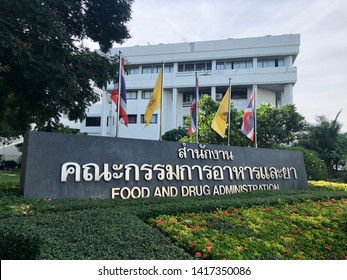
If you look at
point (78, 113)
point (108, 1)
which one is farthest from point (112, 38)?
point (78, 113)

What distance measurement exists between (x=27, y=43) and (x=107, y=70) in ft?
7.97

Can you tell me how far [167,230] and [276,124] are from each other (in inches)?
624

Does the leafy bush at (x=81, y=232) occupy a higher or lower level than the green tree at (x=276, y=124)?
lower

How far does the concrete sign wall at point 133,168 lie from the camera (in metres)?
6.20

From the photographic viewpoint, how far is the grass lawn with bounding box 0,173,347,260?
342cm

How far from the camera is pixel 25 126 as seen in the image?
36.1ft

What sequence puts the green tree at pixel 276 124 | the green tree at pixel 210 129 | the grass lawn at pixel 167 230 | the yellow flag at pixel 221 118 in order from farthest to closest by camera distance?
the green tree at pixel 276 124 → the green tree at pixel 210 129 → the yellow flag at pixel 221 118 → the grass lawn at pixel 167 230

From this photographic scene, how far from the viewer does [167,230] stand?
14.5 ft

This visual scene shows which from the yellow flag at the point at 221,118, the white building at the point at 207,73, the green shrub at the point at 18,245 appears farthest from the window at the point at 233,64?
the green shrub at the point at 18,245

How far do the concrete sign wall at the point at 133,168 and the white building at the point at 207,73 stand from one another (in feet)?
60.8

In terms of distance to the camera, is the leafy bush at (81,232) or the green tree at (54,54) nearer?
the leafy bush at (81,232)

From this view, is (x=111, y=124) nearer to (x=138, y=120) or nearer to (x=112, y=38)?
(x=138, y=120)

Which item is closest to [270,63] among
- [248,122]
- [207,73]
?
[207,73]

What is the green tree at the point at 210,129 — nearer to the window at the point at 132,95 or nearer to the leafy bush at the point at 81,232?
the leafy bush at the point at 81,232
